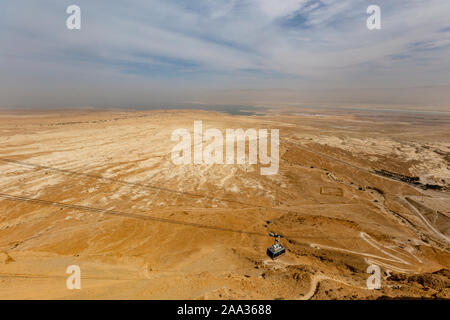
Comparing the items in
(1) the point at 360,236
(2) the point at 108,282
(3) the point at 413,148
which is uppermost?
(3) the point at 413,148

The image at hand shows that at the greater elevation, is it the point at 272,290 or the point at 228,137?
the point at 228,137

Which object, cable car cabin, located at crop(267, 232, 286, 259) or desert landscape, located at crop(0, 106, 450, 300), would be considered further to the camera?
cable car cabin, located at crop(267, 232, 286, 259)

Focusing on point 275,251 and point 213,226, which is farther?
point 213,226

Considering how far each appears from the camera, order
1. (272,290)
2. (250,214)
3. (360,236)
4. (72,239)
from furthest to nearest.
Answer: (250,214), (360,236), (72,239), (272,290)

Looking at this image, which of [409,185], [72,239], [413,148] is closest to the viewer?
[72,239]

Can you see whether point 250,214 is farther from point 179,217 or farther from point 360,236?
point 360,236

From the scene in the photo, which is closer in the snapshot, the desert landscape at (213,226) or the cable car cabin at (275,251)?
the desert landscape at (213,226)
